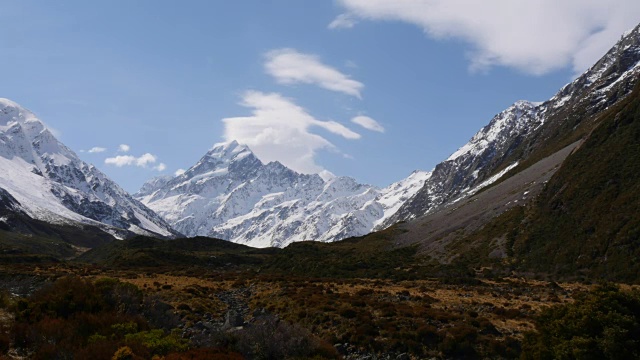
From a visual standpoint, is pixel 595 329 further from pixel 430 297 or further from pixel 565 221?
pixel 565 221

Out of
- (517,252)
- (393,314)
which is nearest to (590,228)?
(517,252)

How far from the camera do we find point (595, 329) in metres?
15.8

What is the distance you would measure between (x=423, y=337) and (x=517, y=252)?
4874cm

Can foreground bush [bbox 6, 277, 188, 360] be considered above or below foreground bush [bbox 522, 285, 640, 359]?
above

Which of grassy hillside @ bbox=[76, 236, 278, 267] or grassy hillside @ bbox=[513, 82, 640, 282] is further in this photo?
grassy hillside @ bbox=[76, 236, 278, 267]

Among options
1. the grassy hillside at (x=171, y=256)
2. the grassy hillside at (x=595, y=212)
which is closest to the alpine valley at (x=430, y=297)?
the grassy hillside at (x=595, y=212)

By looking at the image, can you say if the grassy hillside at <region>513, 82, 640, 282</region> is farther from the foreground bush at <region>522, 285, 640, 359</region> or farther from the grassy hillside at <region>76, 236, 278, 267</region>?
the grassy hillside at <region>76, 236, 278, 267</region>

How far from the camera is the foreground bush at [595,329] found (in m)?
15.0

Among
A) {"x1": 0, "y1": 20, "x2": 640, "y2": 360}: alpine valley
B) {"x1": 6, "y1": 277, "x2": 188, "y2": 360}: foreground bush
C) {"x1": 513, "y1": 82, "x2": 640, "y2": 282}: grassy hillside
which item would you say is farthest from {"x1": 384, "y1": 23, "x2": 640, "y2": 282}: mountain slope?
{"x1": 6, "y1": 277, "x2": 188, "y2": 360}: foreground bush

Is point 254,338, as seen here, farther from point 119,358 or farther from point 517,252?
point 517,252

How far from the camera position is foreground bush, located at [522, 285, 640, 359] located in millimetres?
14977

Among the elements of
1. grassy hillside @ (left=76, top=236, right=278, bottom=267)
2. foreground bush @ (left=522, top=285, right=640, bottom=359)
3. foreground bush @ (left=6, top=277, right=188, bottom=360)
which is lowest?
foreground bush @ (left=522, top=285, right=640, bottom=359)

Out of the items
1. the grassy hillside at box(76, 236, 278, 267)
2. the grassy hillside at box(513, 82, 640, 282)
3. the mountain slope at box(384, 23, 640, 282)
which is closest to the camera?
the grassy hillside at box(513, 82, 640, 282)

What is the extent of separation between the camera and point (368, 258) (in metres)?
88.7
